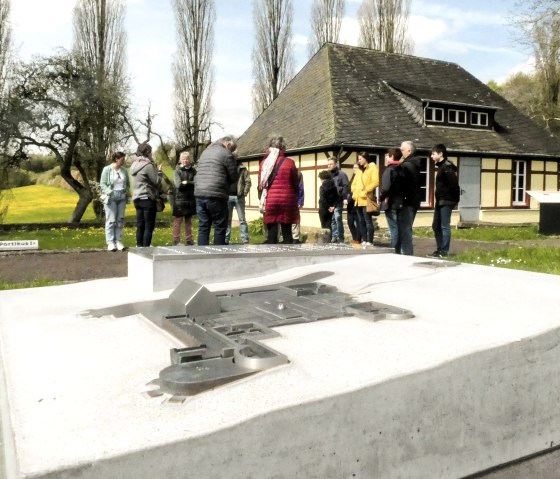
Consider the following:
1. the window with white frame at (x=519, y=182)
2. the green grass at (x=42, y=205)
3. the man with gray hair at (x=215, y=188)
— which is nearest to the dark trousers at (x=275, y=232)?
the man with gray hair at (x=215, y=188)

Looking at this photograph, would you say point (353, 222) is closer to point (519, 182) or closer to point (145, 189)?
point (145, 189)

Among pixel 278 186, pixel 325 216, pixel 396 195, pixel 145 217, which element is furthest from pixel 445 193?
pixel 145 217

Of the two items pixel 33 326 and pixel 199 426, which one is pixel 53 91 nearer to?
pixel 33 326

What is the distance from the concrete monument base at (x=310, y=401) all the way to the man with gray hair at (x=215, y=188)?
4.15 m

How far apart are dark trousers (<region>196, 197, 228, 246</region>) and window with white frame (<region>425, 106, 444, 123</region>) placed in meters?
17.0

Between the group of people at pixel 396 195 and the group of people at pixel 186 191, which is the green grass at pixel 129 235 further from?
the group of people at pixel 186 191

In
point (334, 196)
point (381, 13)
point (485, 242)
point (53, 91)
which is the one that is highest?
point (381, 13)

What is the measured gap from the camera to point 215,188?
719cm

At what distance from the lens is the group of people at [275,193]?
23.6 ft

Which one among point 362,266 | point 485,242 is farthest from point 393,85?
point 362,266

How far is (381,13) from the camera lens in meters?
33.7

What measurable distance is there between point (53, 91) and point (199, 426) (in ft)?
75.0

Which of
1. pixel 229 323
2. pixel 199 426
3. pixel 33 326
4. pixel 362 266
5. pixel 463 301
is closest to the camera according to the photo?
pixel 199 426

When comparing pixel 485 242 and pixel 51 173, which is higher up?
pixel 51 173
